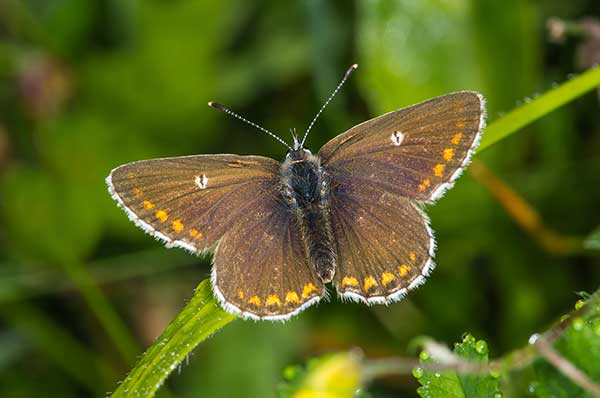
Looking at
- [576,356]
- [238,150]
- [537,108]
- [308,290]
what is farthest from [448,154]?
[238,150]

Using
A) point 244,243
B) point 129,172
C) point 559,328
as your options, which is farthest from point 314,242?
point 559,328

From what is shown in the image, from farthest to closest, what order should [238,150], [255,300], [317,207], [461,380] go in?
[238,150]
[317,207]
[255,300]
[461,380]

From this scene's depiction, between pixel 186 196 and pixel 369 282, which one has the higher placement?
pixel 186 196

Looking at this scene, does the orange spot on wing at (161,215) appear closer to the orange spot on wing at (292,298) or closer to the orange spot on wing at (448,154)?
the orange spot on wing at (292,298)

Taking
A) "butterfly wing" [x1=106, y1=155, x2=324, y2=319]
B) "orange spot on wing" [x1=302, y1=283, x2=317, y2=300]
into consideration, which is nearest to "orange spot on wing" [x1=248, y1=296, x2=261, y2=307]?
"butterfly wing" [x1=106, y1=155, x2=324, y2=319]

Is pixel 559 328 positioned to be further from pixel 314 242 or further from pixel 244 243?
pixel 244 243

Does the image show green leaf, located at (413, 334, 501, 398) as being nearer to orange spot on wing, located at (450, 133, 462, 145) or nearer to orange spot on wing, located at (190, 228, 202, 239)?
orange spot on wing, located at (450, 133, 462, 145)

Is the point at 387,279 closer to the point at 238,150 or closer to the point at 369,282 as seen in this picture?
the point at 369,282
